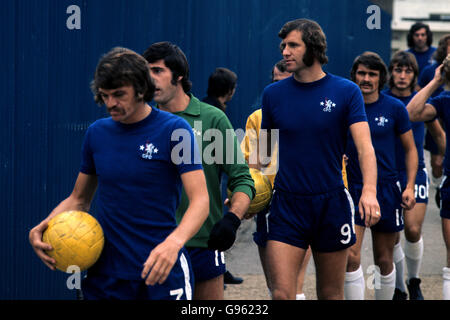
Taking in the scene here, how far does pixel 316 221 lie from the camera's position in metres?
4.81

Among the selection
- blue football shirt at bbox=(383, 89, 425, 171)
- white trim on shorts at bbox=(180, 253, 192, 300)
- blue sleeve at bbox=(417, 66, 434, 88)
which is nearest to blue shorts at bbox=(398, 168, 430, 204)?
blue football shirt at bbox=(383, 89, 425, 171)

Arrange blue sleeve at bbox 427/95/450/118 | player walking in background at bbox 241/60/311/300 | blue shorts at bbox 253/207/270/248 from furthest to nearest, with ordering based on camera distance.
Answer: blue sleeve at bbox 427/95/450/118, player walking in background at bbox 241/60/311/300, blue shorts at bbox 253/207/270/248

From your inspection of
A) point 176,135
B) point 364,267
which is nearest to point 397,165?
point 364,267

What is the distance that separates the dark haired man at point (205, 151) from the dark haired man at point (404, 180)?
10.6 ft

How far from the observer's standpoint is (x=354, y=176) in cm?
644

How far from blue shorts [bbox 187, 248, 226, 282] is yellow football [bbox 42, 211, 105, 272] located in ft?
3.24

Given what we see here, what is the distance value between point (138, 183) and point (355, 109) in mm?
1878

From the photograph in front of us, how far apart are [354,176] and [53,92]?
2.76 meters

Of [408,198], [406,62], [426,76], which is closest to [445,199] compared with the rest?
[408,198]

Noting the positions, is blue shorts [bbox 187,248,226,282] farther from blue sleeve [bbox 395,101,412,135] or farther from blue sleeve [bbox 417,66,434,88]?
blue sleeve [bbox 417,66,434,88]

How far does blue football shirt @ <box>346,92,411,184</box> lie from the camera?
638 centimetres

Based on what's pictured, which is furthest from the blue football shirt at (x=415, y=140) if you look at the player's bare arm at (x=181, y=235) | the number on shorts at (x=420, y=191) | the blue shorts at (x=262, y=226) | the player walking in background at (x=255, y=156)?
the player's bare arm at (x=181, y=235)

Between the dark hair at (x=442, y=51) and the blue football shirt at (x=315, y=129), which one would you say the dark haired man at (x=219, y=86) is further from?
the blue football shirt at (x=315, y=129)
